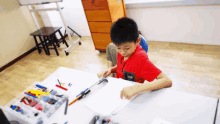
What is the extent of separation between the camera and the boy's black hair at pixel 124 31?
2.97ft

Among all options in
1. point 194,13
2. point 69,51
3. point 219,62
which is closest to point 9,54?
point 69,51

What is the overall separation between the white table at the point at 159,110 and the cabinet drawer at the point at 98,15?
1.85 metres

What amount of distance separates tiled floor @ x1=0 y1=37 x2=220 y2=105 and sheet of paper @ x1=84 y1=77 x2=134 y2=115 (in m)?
1.27

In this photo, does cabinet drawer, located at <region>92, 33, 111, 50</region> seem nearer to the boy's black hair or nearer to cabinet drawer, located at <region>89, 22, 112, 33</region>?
cabinet drawer, located at <region>89, 22, 112, 33</region>

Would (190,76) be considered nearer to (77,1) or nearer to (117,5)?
(117,5)

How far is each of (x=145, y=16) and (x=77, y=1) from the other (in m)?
1.77

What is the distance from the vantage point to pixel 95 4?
2.49 m

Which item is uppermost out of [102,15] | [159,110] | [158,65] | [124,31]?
[124,31]

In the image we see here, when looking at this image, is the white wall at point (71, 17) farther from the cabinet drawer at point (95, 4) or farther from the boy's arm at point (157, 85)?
the boy's arm at point (157, 85)

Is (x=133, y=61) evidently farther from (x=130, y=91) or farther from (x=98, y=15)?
(x=98, y=15)

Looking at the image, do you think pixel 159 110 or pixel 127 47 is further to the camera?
pixel 127 47

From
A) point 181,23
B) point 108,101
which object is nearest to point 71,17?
point 181,23

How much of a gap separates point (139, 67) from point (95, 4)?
186 centimetres

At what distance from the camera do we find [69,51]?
342 cm
